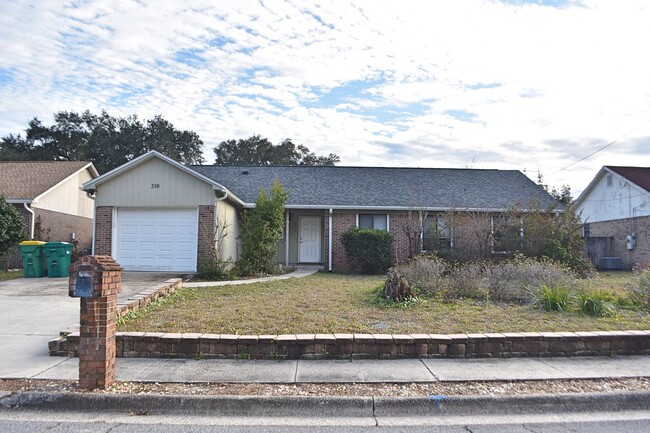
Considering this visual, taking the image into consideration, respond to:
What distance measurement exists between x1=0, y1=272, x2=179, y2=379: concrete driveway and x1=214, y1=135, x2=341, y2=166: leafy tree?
33749mm

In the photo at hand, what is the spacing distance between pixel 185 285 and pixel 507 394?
9.02 metres

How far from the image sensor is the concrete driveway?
5.61m

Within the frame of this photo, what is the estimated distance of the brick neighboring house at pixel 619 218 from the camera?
65.7ft

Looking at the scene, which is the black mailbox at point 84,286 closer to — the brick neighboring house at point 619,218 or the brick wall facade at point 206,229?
the brick wall facade at point 206,229

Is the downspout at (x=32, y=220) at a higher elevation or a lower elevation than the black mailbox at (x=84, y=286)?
higher

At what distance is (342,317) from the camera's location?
752 cm

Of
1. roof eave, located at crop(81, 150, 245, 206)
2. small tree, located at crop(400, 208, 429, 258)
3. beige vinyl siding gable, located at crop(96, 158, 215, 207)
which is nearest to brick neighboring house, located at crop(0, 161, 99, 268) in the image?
roof eave, located at crop(81, 150, 245, 206)

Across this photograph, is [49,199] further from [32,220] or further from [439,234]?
[439,234]

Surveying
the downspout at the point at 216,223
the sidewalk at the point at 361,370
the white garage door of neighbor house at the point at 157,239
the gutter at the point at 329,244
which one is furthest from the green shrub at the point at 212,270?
the sidewalk at the point at 361,370

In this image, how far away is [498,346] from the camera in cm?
597

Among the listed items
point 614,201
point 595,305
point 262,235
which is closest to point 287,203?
point 262,235

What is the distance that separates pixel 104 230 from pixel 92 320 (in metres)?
10.7

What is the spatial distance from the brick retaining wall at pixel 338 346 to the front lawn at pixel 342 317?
1.74ft

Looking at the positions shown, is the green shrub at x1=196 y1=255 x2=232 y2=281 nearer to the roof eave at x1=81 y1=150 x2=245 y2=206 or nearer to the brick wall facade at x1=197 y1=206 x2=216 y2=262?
the brick wall facade at x1=197 y1=206 x2=216 y2=262
